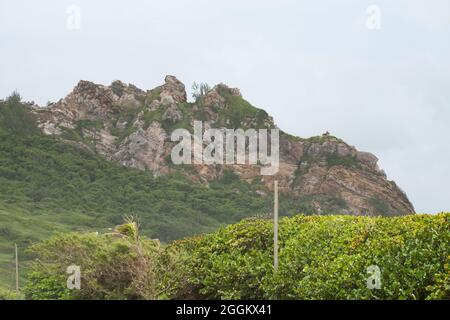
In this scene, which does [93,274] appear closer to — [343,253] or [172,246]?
[172,246]

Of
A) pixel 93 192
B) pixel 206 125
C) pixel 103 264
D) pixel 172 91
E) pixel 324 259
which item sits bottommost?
pixel 103 264

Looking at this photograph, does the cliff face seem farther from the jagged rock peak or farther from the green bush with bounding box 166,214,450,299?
the green bush with bounding box 166,214,450,299

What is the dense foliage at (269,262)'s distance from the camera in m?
14.3

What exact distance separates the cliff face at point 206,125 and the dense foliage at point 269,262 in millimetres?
91604

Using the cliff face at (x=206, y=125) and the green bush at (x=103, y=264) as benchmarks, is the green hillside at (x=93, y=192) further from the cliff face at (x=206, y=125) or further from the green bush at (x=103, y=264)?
the green bush at (x=103, y=264)

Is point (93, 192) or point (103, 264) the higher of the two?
point (93, 192)

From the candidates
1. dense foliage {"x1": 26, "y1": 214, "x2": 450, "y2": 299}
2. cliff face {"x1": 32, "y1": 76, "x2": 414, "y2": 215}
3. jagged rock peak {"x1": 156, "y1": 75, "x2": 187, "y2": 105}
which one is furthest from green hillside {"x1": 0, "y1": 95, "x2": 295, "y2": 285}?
dense foliage {"x1": 26, "y1": 214, "x2": 450, "y2": 299}

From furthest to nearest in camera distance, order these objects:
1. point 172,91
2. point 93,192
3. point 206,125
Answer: point 172,91, point 206,125, point 93,192

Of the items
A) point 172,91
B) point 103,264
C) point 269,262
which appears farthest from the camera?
point 172,91

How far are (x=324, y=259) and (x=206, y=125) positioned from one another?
113m

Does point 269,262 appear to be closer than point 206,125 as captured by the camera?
Yes

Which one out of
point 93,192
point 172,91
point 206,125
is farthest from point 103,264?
point 172,91

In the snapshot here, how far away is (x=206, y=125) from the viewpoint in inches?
5118

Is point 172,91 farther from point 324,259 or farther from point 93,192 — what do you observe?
point 324,259
